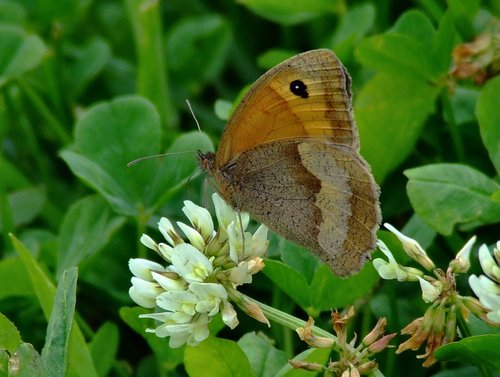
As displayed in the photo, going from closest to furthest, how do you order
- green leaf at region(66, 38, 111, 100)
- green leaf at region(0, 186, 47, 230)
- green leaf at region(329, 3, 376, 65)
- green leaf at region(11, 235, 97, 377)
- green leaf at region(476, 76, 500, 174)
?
green leaf at region(11, 235, 97, 377) → green leaf at region(476, 76, 500, 174) → green leaf at region(329, 3, 376, 65) → green leaf at region(0, 186, 47, 230) → green leaf at region(66, 38, 111, 100)

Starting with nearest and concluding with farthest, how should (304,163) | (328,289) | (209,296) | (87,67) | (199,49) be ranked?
(209,296), (328,289), (304,163), (87,67), (199,49)

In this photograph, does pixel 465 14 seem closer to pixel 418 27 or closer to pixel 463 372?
pixel 418 27

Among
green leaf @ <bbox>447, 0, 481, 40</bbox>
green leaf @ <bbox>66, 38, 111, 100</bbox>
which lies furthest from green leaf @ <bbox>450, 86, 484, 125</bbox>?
green leaf @ <bbox>66, 38, 111, 100</bbox>

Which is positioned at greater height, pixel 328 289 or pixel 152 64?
pixel 152 64

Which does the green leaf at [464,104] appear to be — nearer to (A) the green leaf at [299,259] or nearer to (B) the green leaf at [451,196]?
(B) the green leaf at [451,196]

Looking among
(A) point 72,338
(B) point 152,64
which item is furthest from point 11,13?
(A) point 72,338

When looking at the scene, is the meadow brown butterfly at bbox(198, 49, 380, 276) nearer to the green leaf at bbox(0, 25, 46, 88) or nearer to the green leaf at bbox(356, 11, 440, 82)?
the green leaf at bbox(356, 11, 440, 82)
